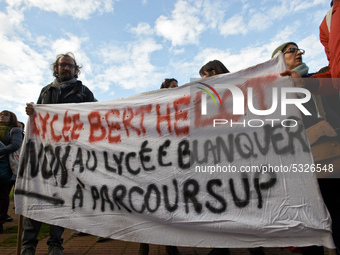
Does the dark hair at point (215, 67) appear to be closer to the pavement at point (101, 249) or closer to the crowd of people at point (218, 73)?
the crowd of people at point (218, 73)

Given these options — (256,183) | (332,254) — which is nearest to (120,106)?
(256,183)

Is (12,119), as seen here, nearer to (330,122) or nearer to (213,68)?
(213,68)

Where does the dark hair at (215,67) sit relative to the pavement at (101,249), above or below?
above

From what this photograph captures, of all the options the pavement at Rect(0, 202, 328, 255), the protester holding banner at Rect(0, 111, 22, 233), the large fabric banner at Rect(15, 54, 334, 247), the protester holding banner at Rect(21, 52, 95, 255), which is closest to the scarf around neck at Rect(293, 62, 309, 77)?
the large fabric banner at Rect(15, 54, 334, 247)

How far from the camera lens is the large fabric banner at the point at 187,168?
5.93ft

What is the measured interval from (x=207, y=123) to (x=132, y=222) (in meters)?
1.09

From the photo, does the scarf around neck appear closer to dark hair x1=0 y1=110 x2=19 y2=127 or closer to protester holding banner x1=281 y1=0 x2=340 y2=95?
protester holding banner x1=281 y1=0 x2=340 y2=95

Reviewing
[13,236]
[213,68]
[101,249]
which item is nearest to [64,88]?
[213,68]

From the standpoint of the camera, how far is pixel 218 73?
251 cm

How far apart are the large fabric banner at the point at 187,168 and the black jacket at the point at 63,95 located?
0.36 meters

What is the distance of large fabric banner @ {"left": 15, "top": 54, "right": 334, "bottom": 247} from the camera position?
1808mm

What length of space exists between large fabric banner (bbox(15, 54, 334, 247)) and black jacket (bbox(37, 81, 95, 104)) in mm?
356

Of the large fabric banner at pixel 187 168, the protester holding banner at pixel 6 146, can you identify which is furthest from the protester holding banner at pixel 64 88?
the protester holding banner at pixel 6 146

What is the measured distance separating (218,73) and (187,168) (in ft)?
3.59
